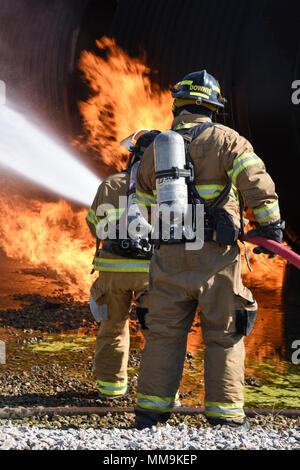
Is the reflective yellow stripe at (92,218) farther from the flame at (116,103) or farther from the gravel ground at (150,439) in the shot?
the flame at (116,103)

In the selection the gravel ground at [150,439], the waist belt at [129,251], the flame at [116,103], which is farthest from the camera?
the flame at [116,103]

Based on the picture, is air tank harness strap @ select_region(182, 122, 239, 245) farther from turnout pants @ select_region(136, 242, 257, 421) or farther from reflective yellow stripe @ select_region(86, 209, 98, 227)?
reflective yellow stripe @ select_region(86, 209, 98, 227)

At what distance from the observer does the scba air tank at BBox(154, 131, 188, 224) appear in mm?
3436

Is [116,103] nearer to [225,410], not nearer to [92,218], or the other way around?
[92,218]

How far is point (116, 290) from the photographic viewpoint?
4.27 m

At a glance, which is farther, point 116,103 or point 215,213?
point 116,103

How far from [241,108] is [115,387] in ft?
13.7

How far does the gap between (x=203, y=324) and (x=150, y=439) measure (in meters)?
0.77

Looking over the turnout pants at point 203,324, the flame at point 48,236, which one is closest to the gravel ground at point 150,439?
the turnout pants at point 203,324

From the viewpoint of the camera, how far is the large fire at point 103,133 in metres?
8.68

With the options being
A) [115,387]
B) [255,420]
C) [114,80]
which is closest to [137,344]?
[115,387]

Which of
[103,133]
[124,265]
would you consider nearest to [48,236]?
[103,133]

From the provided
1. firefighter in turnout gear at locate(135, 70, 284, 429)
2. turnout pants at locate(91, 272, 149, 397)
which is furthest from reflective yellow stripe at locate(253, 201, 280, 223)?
turnout pants at locate(91, 272, 149, 397)
